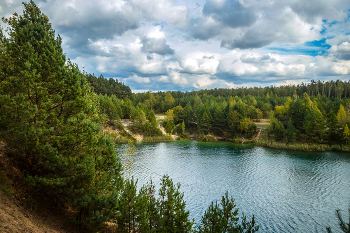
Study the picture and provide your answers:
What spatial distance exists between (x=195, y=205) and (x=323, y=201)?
16.5 metres

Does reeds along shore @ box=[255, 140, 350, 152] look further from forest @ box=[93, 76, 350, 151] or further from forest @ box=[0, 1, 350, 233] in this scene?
forest @ box=[0, 1, 350, 233]

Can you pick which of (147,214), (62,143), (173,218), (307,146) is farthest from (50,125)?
(307,146)

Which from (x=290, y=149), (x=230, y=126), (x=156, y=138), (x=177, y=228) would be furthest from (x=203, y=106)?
(x=177, y=228)

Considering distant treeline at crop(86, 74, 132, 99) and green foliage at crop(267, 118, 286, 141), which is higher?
distant treeline at crop(86, 74, 132, 99)

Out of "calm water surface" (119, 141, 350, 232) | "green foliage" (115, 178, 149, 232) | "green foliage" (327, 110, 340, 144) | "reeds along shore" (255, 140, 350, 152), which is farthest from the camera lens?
"green foliage" (327, 110, 340, 144)

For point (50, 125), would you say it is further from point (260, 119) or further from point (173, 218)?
point (260, 119)

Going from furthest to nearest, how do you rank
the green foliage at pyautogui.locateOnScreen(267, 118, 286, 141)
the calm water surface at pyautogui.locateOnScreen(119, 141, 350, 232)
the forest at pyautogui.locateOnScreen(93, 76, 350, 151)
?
the green foliage at pyautogui.locateOnScreen(267, 118, 286, 141) < the forest at pyautogui.locateOnScreen(93, 76, 350, 151) < the calm water surface at pyautogui.locateOnScreen(119, 141, 350, 232)

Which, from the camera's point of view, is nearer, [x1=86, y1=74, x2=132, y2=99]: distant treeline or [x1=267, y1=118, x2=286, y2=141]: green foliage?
[x1=267, y1=118, x2=286, y2=141]: green foliage

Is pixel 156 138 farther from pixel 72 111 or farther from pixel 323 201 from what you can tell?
pixel 72 111

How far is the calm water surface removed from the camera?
70.1 feet

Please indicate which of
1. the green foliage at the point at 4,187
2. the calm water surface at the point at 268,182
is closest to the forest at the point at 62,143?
the green foliage at the point at 4,187

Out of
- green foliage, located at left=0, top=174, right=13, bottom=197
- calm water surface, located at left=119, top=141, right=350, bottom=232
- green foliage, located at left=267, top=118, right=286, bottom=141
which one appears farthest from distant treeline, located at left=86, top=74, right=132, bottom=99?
green foliage, located at left=0, top=174, right=13, bottom=197

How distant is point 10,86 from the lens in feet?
35.6

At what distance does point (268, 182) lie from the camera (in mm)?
30828
